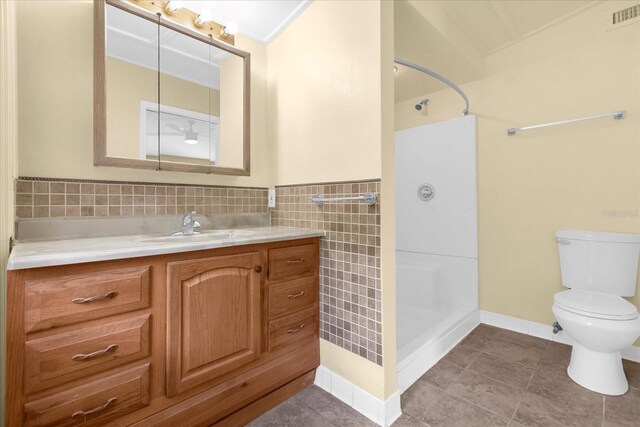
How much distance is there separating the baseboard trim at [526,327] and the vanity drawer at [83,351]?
260 centimetres

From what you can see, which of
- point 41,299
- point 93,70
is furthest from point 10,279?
point 93,70

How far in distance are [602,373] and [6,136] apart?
3011 mm

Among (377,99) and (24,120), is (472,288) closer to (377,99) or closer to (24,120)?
(377,99)

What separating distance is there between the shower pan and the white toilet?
0.70 metres

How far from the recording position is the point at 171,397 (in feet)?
3.81

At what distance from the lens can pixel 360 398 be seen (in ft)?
4.91

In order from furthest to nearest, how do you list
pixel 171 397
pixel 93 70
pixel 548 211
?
pixel 548 211
pixel 93 70
pixel 171 397

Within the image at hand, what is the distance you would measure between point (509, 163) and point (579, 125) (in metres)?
0.48

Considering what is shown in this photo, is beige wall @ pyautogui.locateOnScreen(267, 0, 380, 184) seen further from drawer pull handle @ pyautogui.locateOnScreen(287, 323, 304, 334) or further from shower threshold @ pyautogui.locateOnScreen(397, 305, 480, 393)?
shower threshold @ pyautogui.locateOnScreen(397, 305, 480, 393)

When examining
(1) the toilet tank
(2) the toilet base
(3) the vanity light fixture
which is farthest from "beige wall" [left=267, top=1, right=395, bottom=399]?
(1) the toilet tank

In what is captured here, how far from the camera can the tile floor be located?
4.59ft

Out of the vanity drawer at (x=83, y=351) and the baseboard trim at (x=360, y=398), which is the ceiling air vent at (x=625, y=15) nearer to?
the baseboard trim at (x=360, y=398)

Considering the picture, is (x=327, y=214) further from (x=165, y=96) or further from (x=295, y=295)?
(x=165, y=96)

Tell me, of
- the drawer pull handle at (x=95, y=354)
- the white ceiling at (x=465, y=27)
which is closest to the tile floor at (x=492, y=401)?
the drawer pull handle at (x=95, y=354)
